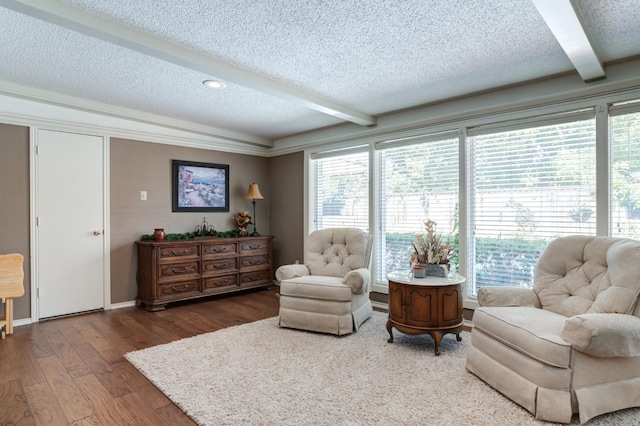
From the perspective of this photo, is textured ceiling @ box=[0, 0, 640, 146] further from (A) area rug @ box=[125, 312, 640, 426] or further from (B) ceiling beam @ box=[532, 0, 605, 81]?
(A) area rug @ box=[125, 312, 640, 426]

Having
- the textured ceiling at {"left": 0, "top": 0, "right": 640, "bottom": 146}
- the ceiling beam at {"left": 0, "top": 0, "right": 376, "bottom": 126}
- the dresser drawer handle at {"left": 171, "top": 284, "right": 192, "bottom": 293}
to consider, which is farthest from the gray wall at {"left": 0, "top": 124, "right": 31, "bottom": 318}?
the ceiling beam at {"left": 0, "top": 0, "right": 376, "bottom": 126}

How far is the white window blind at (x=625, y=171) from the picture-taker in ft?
9.03

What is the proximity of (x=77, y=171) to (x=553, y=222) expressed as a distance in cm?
495

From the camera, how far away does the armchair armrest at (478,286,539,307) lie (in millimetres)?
2582

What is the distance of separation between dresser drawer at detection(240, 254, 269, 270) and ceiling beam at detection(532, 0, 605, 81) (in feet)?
13.7

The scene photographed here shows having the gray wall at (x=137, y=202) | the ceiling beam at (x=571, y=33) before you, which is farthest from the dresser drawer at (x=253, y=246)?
the ceiling beam at (x=571, y=33)

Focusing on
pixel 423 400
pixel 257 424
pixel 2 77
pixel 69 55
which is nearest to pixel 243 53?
pixel 69 55

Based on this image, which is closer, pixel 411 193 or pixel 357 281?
pixel 357 281

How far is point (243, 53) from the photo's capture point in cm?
263

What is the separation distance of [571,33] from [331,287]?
257 centimetres

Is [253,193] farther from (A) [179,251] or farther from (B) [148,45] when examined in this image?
(B) [148,45]

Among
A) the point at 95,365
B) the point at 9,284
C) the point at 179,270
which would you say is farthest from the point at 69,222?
the point at 95,365

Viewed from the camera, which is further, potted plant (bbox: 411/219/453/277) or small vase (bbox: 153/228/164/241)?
small vase (bbox: 153/228/164/241)

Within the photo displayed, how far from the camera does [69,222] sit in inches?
158
